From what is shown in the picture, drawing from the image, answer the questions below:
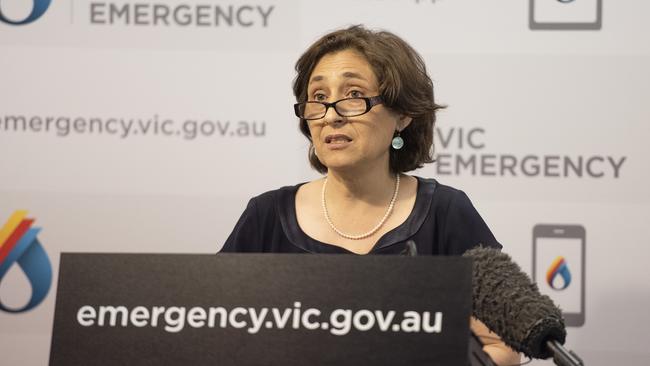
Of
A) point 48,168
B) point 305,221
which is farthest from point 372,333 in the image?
point 48,168

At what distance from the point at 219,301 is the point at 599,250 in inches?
78.0

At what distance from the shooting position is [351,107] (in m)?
1.95

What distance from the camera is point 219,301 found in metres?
1.09

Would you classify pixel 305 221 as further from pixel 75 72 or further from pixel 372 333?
pixel 75 72

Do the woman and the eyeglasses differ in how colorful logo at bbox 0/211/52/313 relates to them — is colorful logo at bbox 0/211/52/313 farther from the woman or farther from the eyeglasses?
the eyeglasses

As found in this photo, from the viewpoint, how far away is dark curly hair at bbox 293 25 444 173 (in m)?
2.00

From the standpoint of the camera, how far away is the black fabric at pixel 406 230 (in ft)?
6.53

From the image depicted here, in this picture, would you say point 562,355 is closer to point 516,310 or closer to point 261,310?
point 516,310

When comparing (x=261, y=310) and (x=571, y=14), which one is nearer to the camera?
(x=261, y=310)

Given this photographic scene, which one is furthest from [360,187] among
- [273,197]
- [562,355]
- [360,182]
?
[562,355]

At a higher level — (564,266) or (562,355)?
(564,266)

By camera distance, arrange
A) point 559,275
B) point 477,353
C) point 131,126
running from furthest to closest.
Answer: point 131,126 → point 559,275 → point 477,353

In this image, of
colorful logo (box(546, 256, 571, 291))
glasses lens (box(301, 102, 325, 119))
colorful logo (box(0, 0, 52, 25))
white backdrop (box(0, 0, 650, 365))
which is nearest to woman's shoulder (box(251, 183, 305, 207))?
glasses lens (box(301, 102, 325, 119))

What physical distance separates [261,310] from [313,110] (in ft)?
3.15
